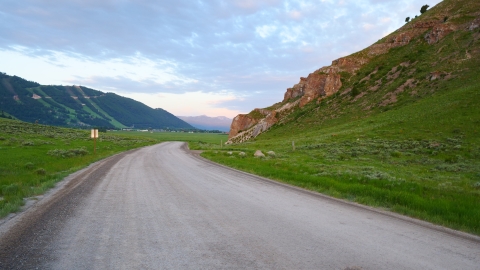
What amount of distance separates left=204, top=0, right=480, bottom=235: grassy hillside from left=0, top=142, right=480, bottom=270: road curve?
218cm

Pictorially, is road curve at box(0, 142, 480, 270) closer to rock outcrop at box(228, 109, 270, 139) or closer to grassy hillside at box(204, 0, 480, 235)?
grassy hillside at box(204, 0, 480, 235)

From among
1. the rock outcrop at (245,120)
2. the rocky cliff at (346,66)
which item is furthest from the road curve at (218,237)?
the rock outcrop at (245,120)

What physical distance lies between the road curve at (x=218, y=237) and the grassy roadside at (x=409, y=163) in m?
1.79

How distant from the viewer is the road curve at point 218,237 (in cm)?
502

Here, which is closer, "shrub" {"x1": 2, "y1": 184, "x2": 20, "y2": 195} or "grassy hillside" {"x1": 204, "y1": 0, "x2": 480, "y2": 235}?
"shrub" {"x1": 2, "y1": 184, "x2": 20, "y2": 195}

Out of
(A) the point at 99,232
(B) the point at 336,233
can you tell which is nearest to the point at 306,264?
(B) the point at 336,233

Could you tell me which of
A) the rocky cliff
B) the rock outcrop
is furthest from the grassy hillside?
the rock outcrop

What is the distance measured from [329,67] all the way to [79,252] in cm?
7234

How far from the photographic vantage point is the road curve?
5023 millimetres

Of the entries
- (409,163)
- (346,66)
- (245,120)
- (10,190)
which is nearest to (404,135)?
(409,163)

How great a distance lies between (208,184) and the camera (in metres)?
13.5

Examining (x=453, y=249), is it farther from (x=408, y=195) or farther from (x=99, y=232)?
(x=99, y=232)

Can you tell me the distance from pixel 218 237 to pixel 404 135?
27.9m

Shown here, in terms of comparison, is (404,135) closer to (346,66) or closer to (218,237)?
(218,237)
